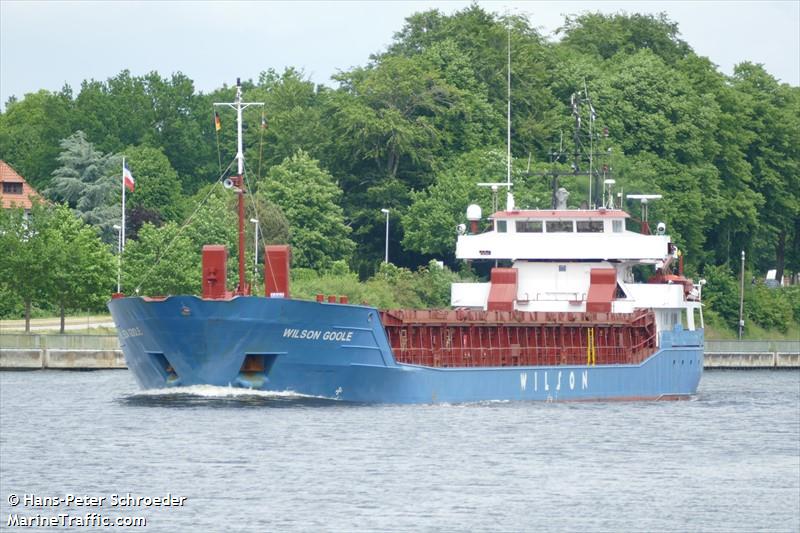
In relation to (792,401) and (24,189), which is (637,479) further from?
(24,189)

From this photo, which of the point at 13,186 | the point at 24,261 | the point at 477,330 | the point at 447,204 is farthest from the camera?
the point at 13,186

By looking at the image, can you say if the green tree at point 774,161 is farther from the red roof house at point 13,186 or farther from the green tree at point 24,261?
the green tree at point 24,261

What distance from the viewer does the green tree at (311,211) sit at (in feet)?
349

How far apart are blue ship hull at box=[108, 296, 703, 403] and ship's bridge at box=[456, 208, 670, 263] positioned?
379 inches

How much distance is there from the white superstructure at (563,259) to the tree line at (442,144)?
25953mm

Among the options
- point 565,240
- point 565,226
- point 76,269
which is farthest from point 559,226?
point 76,269

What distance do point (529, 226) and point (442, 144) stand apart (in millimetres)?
45123

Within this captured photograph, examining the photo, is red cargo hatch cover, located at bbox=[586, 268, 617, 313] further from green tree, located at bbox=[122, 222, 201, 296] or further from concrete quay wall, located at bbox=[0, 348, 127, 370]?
concrete quay wall, located at bbox=[0, 348, 127, 370]

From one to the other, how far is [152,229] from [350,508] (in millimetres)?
53603

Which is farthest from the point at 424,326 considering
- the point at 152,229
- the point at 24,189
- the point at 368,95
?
the point at 24,189

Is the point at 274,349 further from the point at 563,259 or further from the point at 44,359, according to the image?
the point at 44,359

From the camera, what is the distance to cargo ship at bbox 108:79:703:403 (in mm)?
57344

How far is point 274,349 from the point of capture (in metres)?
57.5

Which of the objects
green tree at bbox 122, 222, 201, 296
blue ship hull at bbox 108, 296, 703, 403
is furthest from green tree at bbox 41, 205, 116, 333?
blue ship hull at bbox 108, 296, 703, 403
